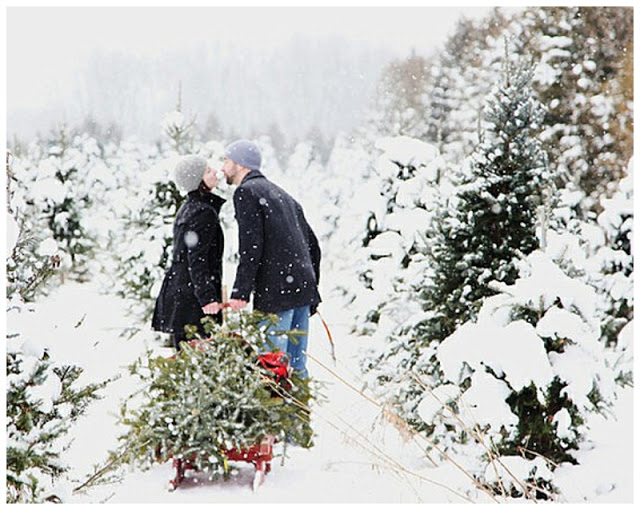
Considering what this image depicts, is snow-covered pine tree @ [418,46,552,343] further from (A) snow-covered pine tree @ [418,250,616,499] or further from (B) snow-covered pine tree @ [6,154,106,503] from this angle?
(B) snow-covered pine tree @ [6,154,106,503]

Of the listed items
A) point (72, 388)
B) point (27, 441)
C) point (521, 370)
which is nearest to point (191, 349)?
point (72, 388)

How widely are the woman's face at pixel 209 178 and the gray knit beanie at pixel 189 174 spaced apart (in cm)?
3

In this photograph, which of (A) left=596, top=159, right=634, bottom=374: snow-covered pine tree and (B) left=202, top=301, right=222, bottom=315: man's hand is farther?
(A) left=596, top=159, right=634, bottom=374: snow-covered pine tree

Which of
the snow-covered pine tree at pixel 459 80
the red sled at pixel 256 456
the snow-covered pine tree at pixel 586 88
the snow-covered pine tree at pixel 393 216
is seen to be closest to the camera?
the red sled at pixel 256 456

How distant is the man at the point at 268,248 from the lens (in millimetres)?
4238

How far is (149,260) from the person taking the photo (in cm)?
942

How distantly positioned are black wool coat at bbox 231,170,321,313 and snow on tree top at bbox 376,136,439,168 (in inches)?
168

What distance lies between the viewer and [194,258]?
450cm

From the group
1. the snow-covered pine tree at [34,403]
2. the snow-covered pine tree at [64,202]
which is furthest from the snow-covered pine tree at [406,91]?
the snow-covered pine tree at [34,403]

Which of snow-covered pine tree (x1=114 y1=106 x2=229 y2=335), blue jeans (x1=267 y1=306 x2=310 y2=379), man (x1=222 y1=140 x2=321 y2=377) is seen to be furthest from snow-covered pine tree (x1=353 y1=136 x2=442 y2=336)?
snow-covered pine tree (x1=114 y1=106 x2=229 y2=335)

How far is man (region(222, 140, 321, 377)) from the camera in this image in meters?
4.24

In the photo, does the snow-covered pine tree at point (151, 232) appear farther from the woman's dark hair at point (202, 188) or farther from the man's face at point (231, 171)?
the man's face at point (231, 171)

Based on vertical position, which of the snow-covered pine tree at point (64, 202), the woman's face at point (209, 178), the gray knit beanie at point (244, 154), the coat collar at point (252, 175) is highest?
the gray knit beanie at point (244, 154)

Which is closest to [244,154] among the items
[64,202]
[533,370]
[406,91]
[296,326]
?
[296,326]
